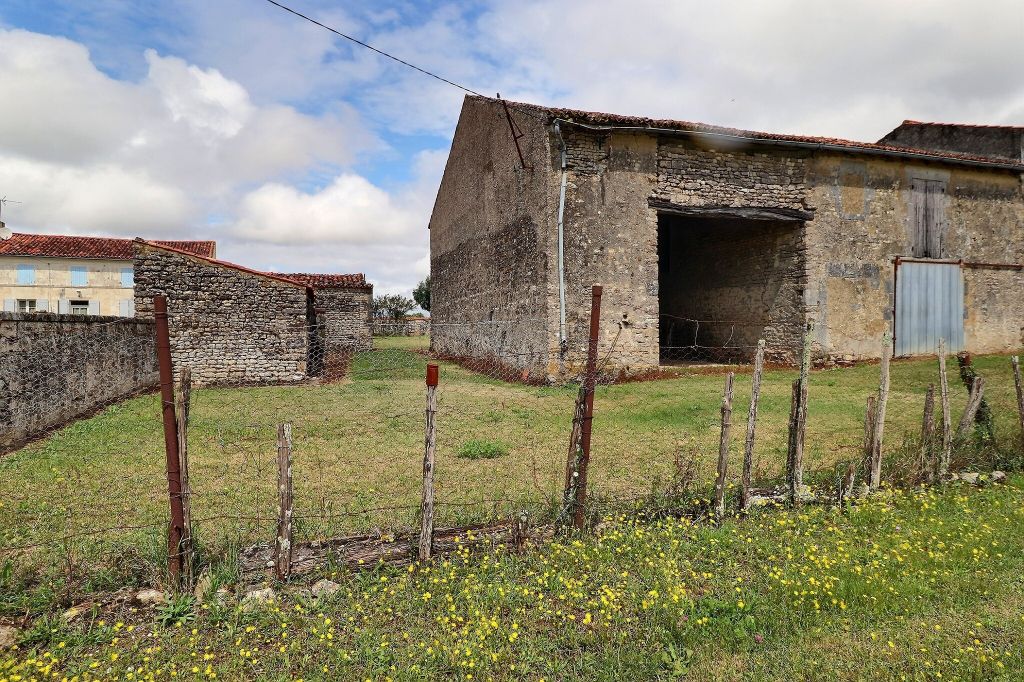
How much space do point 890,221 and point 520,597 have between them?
16.0m

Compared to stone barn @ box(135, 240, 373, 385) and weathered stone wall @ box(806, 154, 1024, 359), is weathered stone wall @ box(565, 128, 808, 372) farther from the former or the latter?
stone barn @ box(135, 240, 373, 385)

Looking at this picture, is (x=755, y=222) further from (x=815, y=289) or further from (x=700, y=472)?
(x=700, y=472)

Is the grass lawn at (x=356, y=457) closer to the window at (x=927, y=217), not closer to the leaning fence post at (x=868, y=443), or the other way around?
the leaning fence post at (x=868, y=443)

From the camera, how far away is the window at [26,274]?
1360 inches

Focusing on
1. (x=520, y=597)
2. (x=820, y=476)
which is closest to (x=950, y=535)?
(x=820, y=476)

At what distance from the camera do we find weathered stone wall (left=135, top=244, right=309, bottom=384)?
45.9 ft

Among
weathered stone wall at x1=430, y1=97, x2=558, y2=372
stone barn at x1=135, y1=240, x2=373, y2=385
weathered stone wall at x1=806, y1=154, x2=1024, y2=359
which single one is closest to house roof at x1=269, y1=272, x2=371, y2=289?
weathered stone wall at x1=430, y1=97, x2=558, y2=372

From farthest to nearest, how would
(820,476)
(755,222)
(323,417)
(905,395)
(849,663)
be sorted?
(755,222) → (905,395) → (323,417) → (820,476) → (849,663)

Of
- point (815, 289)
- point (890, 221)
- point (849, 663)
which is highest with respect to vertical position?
point (890, 221)

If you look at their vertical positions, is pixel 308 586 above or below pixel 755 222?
below

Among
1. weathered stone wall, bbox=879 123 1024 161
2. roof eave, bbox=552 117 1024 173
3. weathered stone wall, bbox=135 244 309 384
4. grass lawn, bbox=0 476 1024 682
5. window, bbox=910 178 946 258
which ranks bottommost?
grass lawn, bbox=0 476 1024 682

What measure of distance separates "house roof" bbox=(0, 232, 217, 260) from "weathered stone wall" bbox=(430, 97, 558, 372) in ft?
66.4

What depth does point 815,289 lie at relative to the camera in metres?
14.5

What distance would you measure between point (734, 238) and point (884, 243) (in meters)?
3.78
